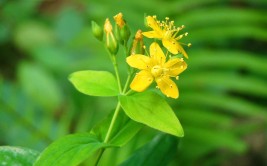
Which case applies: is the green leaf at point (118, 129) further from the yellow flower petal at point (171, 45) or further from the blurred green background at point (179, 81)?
the blurred green background at point (179, 81)

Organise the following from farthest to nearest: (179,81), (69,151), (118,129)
→ (179,81) < (118,129) < (69,151)

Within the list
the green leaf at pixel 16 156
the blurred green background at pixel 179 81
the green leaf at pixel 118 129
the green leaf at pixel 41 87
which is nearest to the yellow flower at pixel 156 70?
the green leaf at pixel 118 129

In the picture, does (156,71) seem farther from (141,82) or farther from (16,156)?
(16,156)

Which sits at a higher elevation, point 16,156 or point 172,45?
point 172,45

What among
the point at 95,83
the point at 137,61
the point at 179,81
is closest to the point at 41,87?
the point at 179,81

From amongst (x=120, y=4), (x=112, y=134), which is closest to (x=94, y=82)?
(x=112, y=134)

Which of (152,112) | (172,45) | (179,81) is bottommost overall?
(179,81)
